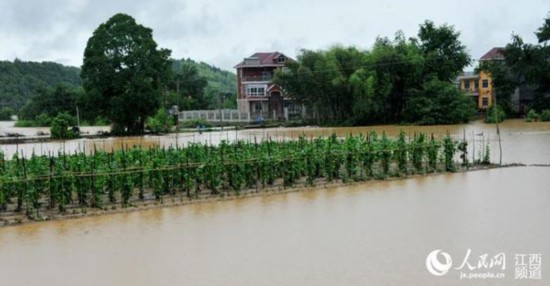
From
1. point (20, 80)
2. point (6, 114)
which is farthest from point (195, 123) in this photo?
point (20, 80)

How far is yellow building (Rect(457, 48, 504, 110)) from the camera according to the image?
50.2 meters

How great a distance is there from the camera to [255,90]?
2201 inches

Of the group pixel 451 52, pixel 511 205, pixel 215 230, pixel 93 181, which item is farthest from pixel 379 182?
pixel 451 52

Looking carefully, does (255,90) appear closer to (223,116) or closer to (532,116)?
(223,116)

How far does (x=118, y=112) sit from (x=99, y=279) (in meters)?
32.7

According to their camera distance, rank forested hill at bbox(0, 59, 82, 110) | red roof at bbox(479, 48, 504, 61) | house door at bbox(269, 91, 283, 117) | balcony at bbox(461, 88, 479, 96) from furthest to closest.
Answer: forested hill at bbox(0, 59, 82, 110), house door at bbox(269, 91, 283, 117), balcony at bbox(461, 88, 479, 96), red roof at bbox(479, 48, 504, 61)

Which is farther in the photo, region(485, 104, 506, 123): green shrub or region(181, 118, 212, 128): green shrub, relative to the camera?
region(181, 118, 212, 128): green shrub

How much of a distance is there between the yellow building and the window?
17.3 m

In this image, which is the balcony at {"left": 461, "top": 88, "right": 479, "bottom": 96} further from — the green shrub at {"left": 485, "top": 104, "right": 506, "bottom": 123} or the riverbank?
the riverbank

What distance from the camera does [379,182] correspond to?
16.5 metres

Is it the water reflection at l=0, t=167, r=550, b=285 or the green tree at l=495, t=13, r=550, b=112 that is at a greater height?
the green tree at l=495, t=13, r=550, b=112

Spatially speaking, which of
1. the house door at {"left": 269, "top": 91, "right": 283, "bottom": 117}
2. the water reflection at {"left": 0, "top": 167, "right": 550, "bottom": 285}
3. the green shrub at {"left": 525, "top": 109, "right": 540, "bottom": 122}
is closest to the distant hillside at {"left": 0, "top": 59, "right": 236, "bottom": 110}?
the house door at {"left": 269, "top": 91, "right": 283, "bottom": 117}

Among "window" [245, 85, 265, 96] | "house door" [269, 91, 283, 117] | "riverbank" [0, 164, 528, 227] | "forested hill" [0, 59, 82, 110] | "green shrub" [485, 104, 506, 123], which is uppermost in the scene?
"forested hill" [0, 59, 82, 110]

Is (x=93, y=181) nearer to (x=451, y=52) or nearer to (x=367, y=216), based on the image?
(x=367, y=216)
